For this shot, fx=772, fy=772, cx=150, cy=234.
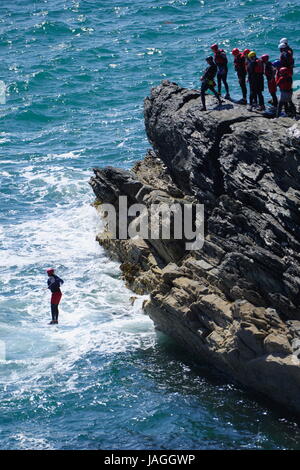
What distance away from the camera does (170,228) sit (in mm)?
34781

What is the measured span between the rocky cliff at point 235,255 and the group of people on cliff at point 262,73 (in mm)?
1002

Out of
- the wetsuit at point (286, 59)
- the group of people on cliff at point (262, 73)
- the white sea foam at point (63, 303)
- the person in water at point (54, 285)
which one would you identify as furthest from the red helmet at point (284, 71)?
the person in water at point (54, 285)

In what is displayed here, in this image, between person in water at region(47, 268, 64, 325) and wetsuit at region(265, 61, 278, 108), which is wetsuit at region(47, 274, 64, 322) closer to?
person in water at region(47, 268, 64, 325)

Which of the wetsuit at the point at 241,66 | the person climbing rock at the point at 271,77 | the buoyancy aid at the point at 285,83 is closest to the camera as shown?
the buoyancy aid at the point at 285,83

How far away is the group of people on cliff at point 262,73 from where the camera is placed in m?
32.7

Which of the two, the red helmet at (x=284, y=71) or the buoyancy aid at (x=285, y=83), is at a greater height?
the red helmet at (x=284, y=71)

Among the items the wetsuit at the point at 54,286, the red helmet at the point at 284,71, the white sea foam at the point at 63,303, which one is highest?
the red helmet at the point at 284,71

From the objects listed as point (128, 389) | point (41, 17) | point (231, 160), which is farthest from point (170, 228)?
point (41, 17)

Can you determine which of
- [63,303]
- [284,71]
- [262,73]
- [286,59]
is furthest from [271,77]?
[63,303]

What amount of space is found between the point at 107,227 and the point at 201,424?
1755 cm

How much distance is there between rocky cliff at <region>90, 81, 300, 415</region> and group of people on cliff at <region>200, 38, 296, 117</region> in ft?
3.29

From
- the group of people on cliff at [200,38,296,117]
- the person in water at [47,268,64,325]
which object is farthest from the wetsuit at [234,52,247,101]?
the person in water at [47,268,64,325]

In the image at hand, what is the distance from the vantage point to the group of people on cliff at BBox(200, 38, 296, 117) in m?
32.7

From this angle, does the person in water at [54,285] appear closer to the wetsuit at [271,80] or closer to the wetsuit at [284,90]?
the wetsuit at [284,90]
